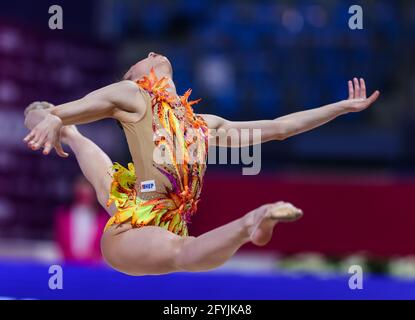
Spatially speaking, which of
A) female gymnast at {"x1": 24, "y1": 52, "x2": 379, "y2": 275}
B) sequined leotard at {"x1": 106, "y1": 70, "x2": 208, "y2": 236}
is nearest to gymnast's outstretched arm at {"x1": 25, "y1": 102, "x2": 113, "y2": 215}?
female gymnast at {"x1": 24, "y1": 52, "x2": 379, "y2": 275}

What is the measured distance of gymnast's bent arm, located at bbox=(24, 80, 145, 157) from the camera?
137 inches

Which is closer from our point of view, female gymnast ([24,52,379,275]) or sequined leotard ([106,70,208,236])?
female gymnast ([24,52,379,275])

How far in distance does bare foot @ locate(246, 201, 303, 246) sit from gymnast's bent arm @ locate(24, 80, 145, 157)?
81 centimetres

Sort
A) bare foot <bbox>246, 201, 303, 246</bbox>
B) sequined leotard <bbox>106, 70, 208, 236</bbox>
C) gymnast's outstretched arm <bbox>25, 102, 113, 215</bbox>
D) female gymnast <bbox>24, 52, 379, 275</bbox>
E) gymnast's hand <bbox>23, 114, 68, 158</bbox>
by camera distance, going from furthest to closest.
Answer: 1. gymnast's outstretched arm <bbox>25, 102, 113, 215</bbox>
2. sequined leotard <bbox>106, 70, 208, 236</bbox>
3. female gymnast <bbox>24, 52, 379, 275</bbox>
4. gymnast's hand <bbox>23, 114, 68, 158</bbox>
5. bare foot <bbox>246, 201, 303, 246</bbox>

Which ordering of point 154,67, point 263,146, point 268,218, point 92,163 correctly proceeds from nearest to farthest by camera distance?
point 268,218 < point 154,67 < point 92,163 < point 263,146

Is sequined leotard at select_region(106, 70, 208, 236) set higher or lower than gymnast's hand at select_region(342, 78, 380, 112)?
lower

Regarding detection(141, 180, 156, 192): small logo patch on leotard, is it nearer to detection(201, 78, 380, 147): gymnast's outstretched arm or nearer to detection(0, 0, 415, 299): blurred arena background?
detection(201, 78, 380, 147): gymnast's outstretched arm

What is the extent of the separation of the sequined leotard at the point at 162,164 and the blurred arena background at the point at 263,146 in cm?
102

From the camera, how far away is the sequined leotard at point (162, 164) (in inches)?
153

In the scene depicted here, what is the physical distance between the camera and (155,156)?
3900 mm

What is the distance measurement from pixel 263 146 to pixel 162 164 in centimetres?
630

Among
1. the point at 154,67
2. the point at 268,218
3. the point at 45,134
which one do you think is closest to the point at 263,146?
the point at 154,67

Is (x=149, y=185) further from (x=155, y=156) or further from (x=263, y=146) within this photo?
(x=263, y=146)

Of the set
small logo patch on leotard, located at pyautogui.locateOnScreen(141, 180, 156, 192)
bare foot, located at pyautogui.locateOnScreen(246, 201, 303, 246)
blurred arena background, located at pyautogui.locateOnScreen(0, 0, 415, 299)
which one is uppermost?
blurred arena background, located at pyautogui.locateOnScreen(0, 0, 415, 299)
